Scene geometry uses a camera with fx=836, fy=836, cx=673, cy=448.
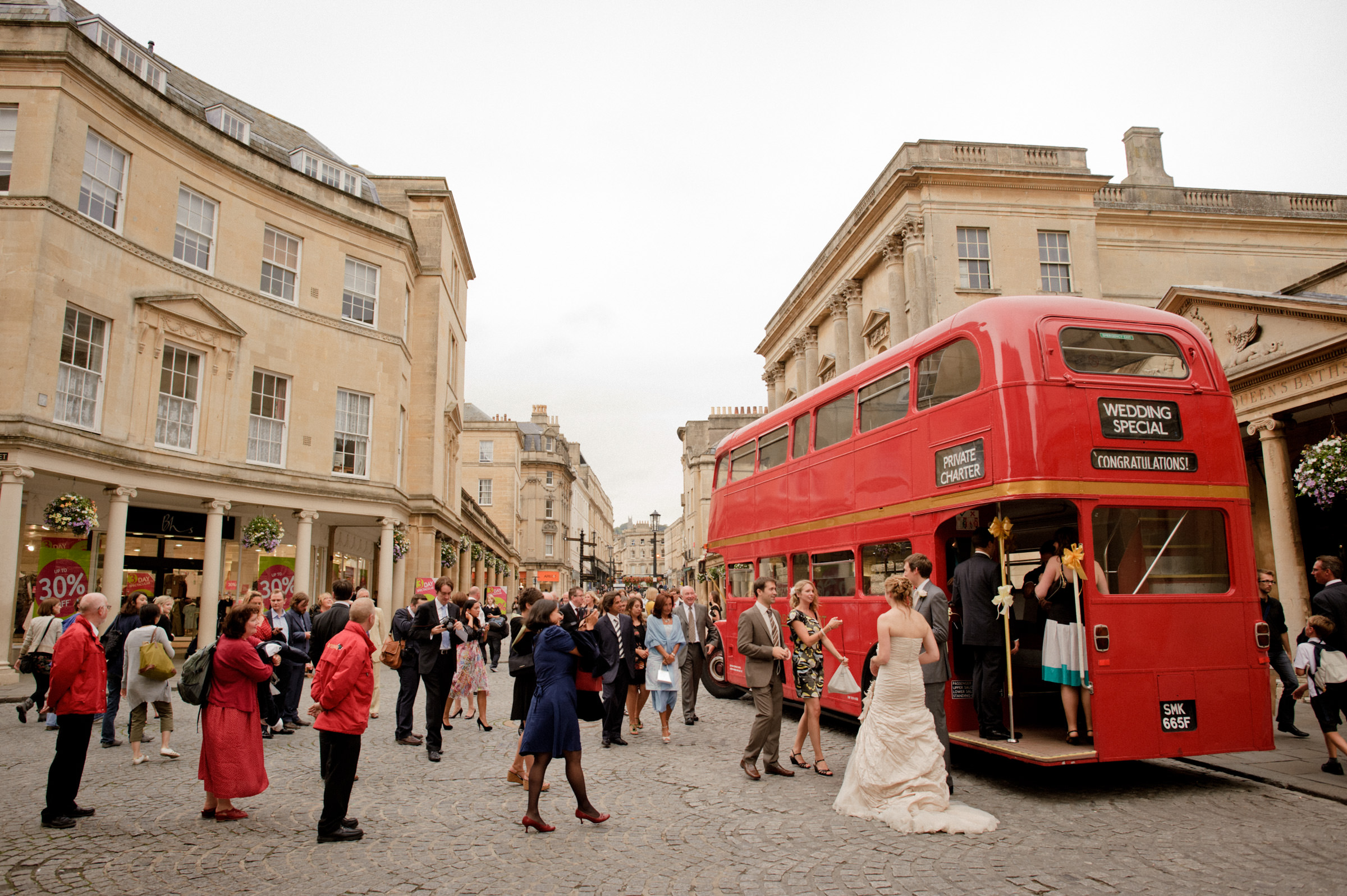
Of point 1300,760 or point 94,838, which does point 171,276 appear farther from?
point 1300,760

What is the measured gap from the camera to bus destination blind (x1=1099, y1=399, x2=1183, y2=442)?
7402 millimetres

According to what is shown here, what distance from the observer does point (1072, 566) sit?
23.4ft

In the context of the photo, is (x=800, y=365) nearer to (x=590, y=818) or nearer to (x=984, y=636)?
(x=984, y=636)

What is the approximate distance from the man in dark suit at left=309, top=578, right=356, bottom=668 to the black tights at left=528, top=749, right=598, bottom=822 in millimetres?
4498

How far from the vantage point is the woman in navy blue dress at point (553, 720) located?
623 cm

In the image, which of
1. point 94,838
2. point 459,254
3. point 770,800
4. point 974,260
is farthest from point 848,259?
point 94,838

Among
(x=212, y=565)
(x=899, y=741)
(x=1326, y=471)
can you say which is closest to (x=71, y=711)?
(x=899, y=741)

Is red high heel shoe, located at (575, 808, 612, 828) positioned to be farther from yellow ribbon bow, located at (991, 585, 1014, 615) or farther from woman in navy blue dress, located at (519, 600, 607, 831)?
yellow ribbon bow, located at (991, 585, 1014, 615)

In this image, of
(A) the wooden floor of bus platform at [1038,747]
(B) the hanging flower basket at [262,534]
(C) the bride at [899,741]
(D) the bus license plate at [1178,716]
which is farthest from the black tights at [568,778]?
(B) the hanging flower basket at [262,534]

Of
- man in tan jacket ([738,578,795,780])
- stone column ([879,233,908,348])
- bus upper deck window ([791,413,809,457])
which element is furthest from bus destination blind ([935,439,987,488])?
stone column ([879,233,908,348])

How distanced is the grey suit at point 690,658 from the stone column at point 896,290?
17.4m

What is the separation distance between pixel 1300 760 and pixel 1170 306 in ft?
39.3

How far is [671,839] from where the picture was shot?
6.05m

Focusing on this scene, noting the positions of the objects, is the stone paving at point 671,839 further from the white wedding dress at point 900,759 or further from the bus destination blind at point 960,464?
the bus destination blind at point 960,464
